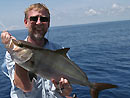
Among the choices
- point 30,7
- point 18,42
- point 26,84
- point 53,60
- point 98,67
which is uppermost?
point 30,7

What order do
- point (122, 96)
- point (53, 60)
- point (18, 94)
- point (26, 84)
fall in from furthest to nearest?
point (122, 96), point (18, 94), point (26, 84), point (53, 60)

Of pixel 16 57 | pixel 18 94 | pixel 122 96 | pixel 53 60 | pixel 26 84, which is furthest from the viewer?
pixel 122 96

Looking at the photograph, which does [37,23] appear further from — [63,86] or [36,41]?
[63,86]

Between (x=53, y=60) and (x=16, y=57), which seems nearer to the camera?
(x=16, y=57)

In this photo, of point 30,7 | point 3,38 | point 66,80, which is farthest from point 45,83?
point 30,7

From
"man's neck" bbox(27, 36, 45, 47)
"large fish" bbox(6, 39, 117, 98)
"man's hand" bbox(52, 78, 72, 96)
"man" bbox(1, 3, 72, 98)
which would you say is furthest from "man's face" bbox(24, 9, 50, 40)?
"man's hand" bbox(52, 78, 72, 96)

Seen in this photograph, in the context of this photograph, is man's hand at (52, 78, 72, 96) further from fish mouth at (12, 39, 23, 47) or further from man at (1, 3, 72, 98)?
fish mouth at (12, 39, 23, 47)

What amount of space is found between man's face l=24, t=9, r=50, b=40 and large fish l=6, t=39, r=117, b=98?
2.48 ft

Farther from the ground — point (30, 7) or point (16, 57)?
point (30, 7)

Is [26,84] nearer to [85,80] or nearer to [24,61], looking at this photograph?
[24,61]

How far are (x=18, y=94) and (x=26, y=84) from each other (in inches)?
24.6

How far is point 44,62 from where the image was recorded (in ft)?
9.51

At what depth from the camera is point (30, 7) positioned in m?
3.67

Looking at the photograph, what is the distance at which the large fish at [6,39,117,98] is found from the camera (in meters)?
2.79
